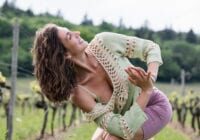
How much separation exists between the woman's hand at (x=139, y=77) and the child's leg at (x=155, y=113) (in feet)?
1.29

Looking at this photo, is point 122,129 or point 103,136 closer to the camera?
point 122,129

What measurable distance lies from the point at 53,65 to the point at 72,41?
8.0 inches

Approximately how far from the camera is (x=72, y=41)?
4.55 metres

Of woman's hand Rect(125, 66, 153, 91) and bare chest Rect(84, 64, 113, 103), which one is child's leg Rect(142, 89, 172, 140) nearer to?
bare chest Rect(84, 64, 113, 103)

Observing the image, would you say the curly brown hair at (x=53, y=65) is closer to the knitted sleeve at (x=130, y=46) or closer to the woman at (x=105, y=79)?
the woman at (x=105, y=79)

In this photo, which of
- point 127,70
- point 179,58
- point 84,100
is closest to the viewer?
point 127,70

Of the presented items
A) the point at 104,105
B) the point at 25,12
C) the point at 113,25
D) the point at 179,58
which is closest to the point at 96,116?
the point at 104,105

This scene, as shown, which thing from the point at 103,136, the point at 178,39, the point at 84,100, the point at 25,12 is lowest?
the point at 178,39

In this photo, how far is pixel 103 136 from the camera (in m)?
4.90

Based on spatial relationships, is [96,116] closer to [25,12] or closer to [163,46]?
[25,12]

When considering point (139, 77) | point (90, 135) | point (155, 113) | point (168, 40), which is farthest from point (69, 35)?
point (168, 40)

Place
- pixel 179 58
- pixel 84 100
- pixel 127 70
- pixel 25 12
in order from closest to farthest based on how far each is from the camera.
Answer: pixel 127 70 → pixel 84 100 → pixel 25 12 → pixel 179 58

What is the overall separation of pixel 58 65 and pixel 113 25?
68.9 m

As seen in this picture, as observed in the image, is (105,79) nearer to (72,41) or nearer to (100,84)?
(100,84)
